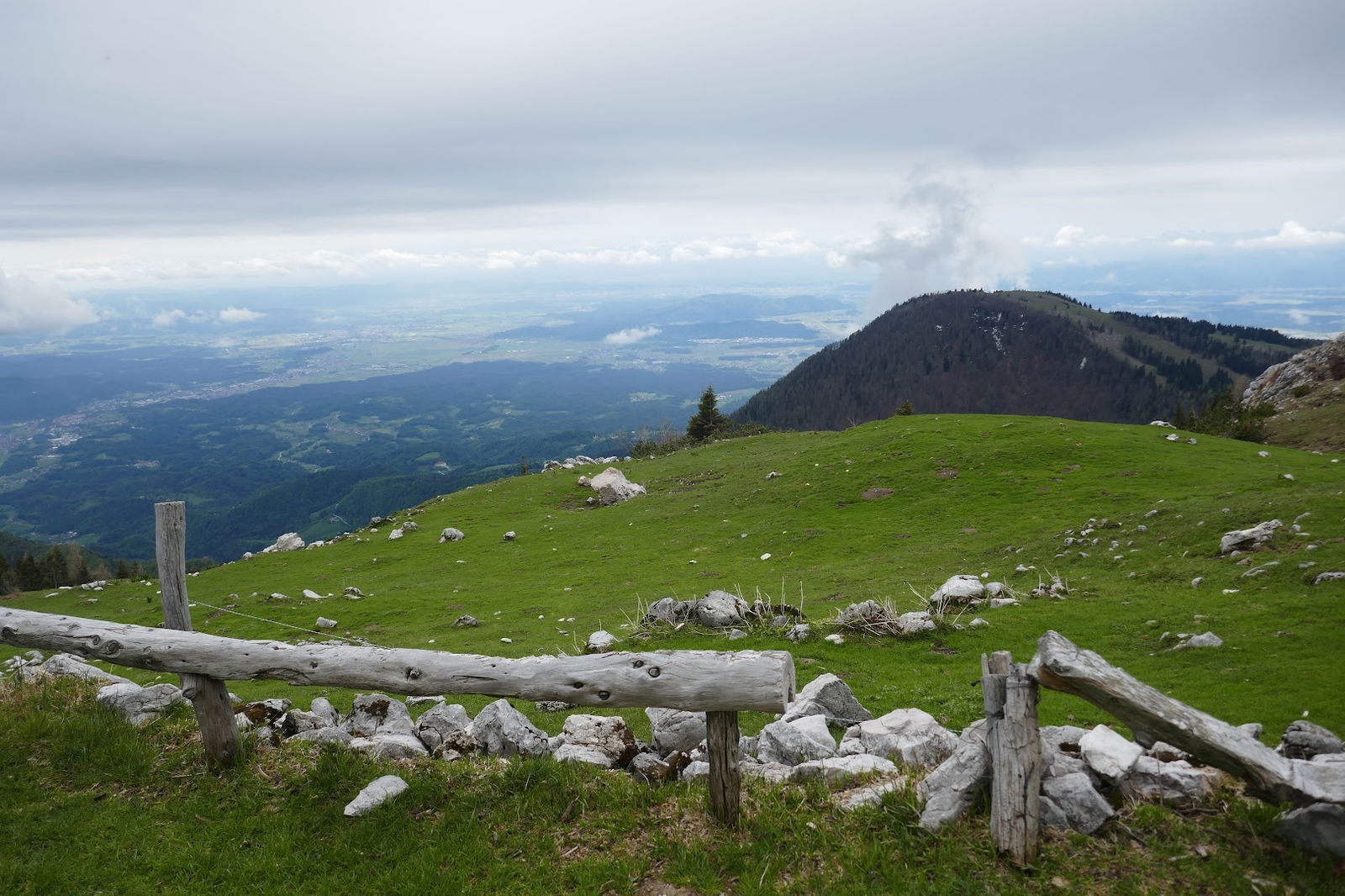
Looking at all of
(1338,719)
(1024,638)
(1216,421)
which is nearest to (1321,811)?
(1338,719)

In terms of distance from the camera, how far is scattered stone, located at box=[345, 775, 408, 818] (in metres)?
8.18

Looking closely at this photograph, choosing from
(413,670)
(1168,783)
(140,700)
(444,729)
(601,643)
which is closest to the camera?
(1168,783)

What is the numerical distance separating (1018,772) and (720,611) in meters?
12.3

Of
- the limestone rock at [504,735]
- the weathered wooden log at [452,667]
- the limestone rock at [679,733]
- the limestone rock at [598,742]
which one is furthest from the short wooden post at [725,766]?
the limestone rock at [504,735]

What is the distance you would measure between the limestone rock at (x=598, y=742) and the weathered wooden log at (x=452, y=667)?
1712 millimetres

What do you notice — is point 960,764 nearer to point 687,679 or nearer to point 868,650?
point 687,679

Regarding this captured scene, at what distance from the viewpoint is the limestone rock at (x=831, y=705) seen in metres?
11.3

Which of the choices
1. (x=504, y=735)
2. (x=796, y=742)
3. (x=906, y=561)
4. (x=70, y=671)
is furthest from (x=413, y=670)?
(x=906, y=561)

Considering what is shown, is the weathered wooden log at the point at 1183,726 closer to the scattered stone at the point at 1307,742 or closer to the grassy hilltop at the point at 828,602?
the grassy hilltop at the point at 828,602

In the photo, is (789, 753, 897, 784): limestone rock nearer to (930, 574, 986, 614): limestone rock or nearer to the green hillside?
the green hillside

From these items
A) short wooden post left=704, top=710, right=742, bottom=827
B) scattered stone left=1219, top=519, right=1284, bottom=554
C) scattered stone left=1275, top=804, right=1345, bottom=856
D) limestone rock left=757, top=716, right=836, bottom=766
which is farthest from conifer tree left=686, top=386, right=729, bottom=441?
scattered stone left=1275, top=804, right=1345, bottom=856

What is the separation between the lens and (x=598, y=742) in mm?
9922

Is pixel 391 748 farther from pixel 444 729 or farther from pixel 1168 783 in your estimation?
pixel 1168 783

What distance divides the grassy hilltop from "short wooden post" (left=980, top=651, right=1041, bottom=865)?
0.27 metres
